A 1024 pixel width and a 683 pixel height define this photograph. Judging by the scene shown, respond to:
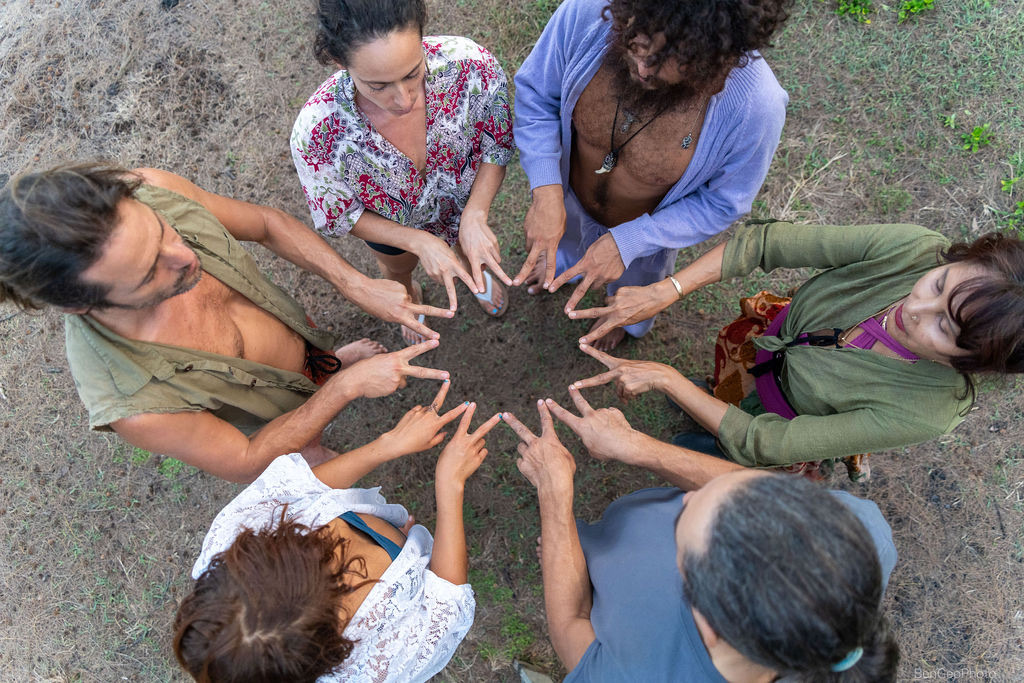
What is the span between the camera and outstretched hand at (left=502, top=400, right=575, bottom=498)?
100 inches

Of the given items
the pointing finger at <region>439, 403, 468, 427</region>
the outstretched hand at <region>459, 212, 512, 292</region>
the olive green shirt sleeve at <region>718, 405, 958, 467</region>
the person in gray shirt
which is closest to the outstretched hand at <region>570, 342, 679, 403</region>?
the olive green shirt sleeve at <region>718, 405, 958, 467</region>

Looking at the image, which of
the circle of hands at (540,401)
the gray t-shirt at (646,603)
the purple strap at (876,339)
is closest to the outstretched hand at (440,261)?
the circle of hands at (540,401)

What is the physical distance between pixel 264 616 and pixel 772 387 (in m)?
2.28

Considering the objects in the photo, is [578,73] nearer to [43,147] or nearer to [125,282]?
[125,282]

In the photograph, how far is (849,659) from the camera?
1.53m

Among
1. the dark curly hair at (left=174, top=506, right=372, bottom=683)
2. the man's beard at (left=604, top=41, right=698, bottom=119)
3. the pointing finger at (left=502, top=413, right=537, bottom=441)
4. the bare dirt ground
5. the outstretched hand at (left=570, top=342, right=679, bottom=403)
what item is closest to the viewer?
the dark curly hair at (left=174, top=506, right=372, bottom=683)

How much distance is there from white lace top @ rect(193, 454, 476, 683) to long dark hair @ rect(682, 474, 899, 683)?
116 centimetres

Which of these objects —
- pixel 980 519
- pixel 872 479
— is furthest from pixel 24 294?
pixel 980 519

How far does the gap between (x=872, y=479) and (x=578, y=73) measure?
10.3 feet

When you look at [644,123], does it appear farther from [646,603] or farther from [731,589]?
[646,603]

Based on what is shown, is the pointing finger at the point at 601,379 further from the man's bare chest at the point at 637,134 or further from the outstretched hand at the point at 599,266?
the man's bare chest at the point at 637,134

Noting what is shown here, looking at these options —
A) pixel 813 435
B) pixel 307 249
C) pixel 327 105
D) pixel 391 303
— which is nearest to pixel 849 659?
pixel 813 435

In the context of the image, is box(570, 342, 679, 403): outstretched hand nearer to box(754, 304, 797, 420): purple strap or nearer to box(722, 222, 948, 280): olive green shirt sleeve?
box(754, 304, 797, 420): purple strap

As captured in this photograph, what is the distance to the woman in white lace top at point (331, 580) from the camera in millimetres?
1775
